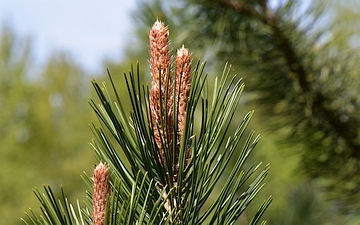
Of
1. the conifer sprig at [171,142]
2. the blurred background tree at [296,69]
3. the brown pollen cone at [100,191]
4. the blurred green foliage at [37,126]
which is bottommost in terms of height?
the brown pollen cone at [100,191]

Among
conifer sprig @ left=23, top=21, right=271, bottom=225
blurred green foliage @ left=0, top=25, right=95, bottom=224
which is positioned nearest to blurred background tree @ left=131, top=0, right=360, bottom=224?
conifer sprig @ left=23, top=21, right=271, bottom=225

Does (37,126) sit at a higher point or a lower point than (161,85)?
higher

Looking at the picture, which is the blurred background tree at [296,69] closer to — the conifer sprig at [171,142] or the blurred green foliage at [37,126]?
the conifer sprig at [171,142]

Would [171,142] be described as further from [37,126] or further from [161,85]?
[37,126]

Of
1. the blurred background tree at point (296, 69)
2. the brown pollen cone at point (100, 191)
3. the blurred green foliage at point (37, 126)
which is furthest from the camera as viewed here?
the blurred green foliage at point (37, 126)

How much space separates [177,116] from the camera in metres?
0.42

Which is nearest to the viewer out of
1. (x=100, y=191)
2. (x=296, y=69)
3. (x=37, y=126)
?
(x=100, y=191)

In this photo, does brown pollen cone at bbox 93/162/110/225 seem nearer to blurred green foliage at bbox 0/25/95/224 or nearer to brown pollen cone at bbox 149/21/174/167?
brown pollen cone at bbox 149/21/174/167

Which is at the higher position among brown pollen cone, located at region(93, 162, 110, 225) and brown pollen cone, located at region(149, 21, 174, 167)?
brown pollen cone, located at region(149, 21, 174, 167)

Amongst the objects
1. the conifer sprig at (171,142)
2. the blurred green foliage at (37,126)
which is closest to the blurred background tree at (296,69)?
the conifer sprig at (171,142)

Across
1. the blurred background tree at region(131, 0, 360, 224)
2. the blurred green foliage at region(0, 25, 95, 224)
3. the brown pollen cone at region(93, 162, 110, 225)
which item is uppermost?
the blurred green foliage at region(0, 25, 95, 224)

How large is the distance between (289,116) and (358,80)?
182mm

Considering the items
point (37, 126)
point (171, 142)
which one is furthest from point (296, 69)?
point (37, 126)

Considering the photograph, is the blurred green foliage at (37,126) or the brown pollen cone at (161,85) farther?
the blurred green foliage at (37,126)
